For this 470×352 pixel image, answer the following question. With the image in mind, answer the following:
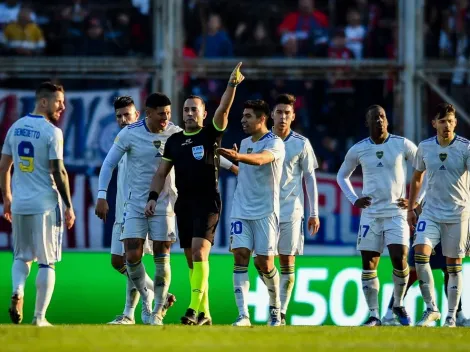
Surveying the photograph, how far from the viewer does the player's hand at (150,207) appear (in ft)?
44.1

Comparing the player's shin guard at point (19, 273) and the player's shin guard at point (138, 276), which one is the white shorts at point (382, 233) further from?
the player's shin guard at point (19, 273)

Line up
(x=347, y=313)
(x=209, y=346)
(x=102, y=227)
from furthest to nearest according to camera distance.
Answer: (x=102, y=227) < (x=347, y=313) < (x=209, y=346)

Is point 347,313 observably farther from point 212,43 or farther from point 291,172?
point 212,43

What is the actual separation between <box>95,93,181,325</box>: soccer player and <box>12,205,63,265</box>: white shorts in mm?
1782

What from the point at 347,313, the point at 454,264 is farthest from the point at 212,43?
the point at 454,264

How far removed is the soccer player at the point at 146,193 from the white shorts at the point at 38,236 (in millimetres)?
1782

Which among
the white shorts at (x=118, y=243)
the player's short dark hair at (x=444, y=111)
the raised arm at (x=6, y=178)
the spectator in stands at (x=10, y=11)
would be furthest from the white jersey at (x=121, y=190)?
the spectator in stands at (x=10, y=11)

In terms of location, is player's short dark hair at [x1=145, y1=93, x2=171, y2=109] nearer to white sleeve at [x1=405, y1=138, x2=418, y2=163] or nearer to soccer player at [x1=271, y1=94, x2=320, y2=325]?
soccer player at [x1=271, y1=94, x2=320, y2=325]

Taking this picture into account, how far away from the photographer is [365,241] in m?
15.0

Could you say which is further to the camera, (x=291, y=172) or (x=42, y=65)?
(x=42, y=65)

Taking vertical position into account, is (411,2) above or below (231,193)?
above

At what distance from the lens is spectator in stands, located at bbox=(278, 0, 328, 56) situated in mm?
21531

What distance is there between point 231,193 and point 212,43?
8.11ft

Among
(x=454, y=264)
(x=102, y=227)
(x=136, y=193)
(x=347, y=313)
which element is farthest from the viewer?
(x=102, y=227)
